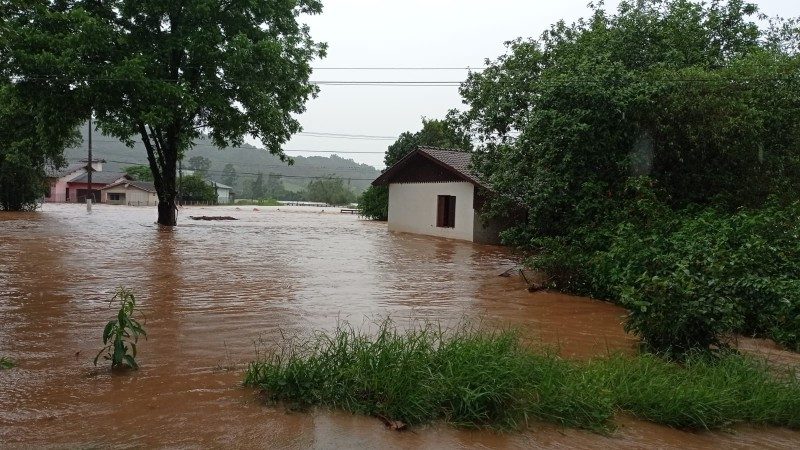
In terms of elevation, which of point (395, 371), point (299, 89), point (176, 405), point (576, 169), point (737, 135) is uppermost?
point (299, 89)

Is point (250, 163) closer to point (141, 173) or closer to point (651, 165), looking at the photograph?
point (141, 173)

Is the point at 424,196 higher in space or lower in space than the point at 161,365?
higher

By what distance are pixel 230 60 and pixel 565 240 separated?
15215mm

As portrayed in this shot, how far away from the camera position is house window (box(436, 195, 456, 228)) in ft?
82.6

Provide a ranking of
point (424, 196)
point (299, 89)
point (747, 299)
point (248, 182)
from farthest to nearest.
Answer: point (248, 182), point (424, 196), point (299, 89), point (747, 299)

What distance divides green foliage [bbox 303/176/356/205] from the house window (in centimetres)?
6958

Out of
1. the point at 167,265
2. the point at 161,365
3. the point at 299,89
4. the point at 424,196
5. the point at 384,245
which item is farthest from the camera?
the point at 424,196

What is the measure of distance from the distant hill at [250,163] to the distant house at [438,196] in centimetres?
8315

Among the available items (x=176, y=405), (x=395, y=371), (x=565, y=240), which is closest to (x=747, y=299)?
(x=565, y=240)

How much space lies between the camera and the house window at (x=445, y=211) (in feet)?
82.6

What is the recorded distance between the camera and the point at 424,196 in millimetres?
26828

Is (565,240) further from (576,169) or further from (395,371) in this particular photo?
(395,371)

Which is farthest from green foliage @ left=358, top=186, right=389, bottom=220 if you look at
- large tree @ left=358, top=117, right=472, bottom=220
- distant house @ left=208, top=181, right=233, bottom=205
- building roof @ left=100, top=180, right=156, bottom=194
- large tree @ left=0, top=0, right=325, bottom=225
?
distant house @ left=208, top=181, right=233, bottom=205

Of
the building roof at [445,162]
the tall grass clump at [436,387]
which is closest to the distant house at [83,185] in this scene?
the building roof at [445,162]
